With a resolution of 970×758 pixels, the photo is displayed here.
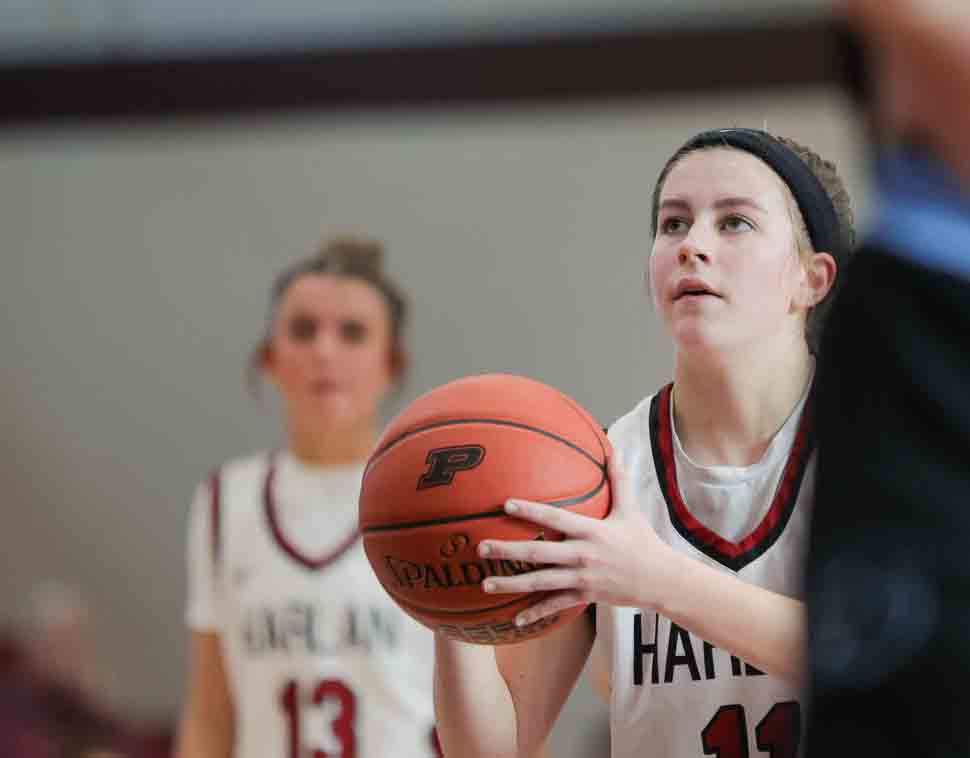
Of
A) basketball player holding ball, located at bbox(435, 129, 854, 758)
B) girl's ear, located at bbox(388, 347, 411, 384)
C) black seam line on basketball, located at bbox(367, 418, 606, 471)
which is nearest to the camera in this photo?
black seam line on basketball, located at bbox(367, 418, 606, 471)

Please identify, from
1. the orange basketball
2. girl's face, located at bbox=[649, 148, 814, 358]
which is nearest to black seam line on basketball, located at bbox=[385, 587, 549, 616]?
the orange basketball

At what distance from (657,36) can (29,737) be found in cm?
383

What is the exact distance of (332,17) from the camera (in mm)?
7316

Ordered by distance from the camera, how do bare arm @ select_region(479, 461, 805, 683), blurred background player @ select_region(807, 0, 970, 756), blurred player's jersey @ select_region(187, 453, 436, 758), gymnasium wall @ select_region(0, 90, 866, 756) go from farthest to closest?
gymnasium wall @ select_region(0, 90, 866, 756) → blurred player's jersey @ select_region(187, 453, 436, 758) → bare arm @ select_region(479, 461, 805, 683) → blurred background player @ select_region(807, 0, 970, 756)

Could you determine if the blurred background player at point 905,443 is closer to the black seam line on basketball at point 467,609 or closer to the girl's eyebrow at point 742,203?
the black seam line on basketball at point 467,609

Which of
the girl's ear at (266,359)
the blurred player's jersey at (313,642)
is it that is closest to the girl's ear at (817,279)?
the blurred player's jersey at (313,642)

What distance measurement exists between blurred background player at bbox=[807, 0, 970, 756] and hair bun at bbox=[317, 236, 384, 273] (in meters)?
2.06

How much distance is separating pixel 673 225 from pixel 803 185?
0.55 ft

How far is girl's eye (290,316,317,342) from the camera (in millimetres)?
3289

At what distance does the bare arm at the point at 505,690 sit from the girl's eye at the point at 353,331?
1302 millimetres

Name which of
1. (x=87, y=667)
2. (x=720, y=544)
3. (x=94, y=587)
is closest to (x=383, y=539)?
(x=720, y=544)

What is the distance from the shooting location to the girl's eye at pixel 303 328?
3.29 metres

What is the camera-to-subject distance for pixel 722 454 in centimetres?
204

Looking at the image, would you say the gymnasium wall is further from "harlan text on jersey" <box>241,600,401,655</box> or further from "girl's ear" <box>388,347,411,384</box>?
"harlan text on jersey" <box>241,600,401,655</box>
